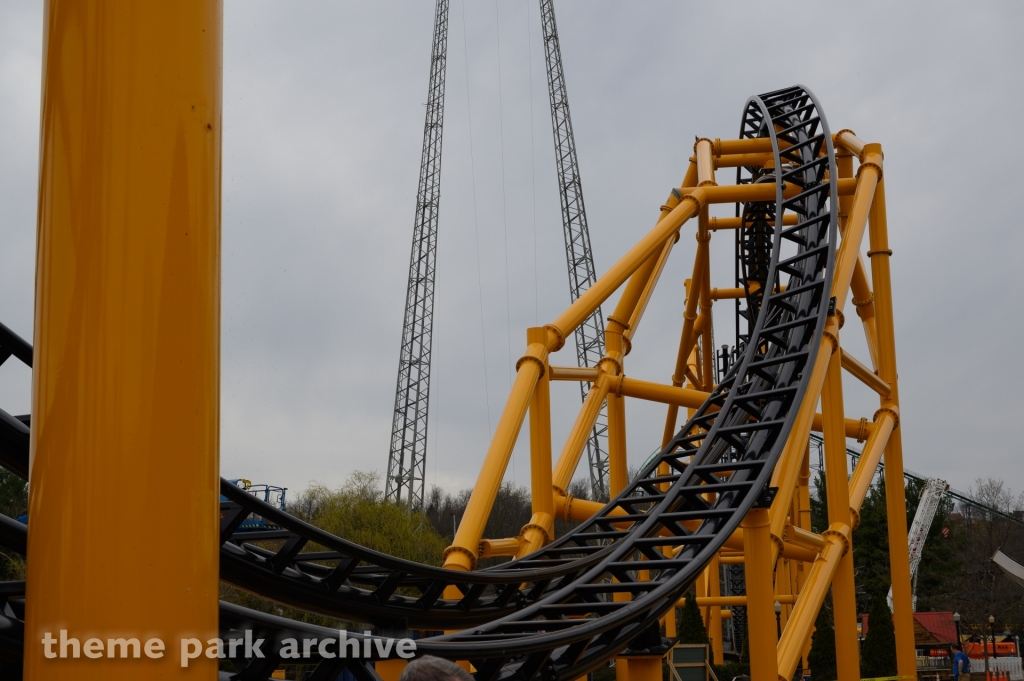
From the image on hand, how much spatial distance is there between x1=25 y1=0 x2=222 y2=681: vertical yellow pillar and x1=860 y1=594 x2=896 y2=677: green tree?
55.3 ft

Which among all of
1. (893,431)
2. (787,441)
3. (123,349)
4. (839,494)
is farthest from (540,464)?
(123,349)

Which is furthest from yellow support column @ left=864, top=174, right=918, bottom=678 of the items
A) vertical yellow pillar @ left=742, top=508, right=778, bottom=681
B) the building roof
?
the building roof

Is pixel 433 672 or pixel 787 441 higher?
pixel 787 441

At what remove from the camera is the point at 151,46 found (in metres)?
2.03

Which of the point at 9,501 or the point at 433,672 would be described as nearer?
the point at 433,672

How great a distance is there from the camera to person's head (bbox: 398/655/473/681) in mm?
1520

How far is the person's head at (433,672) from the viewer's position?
1.52 meters

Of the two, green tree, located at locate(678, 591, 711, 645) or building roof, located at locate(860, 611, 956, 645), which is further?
building roof, located at locate(860, 611, 956, 645)

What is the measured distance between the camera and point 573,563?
7.32m

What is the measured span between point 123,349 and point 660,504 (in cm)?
609

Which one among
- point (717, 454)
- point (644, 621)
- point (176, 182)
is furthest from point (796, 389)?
point (176, 182)

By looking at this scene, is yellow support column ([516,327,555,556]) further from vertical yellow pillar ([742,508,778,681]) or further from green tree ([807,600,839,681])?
green tree ([807,600,839,681])

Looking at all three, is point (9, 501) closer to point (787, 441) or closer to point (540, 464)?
point (540, 464)

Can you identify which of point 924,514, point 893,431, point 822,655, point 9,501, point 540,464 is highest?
point 893,431
